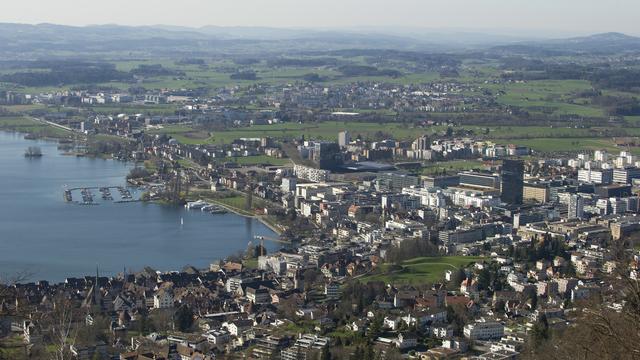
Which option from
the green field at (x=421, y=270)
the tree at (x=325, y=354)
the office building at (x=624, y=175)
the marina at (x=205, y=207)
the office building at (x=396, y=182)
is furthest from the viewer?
the office building at (x=624, y=175)

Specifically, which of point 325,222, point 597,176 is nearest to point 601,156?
point 597,176

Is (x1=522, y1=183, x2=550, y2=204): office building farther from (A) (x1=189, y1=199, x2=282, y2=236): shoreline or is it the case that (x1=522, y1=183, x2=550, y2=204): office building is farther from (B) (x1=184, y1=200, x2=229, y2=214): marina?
(B) (x1=184, y1=200, x2=229, y2=214): marina

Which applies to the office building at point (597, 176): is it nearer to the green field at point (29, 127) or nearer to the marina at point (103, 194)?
the marina at point (103, 194)

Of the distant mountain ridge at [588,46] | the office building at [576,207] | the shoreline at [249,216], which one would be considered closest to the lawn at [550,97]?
the office building at [576,207]

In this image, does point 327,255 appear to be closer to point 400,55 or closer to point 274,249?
point 274,249

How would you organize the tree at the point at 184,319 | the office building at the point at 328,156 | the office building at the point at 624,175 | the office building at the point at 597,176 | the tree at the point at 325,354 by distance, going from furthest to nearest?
the office building at the point at 328,156, the office building at the point at 624,175, the office building at the point at 597,176, the tree at the point at 184,319, the tree at the point at 325,354

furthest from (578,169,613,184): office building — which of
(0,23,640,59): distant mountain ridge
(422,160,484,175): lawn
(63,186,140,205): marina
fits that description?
(0,23,640,59): distant mountain ridge
